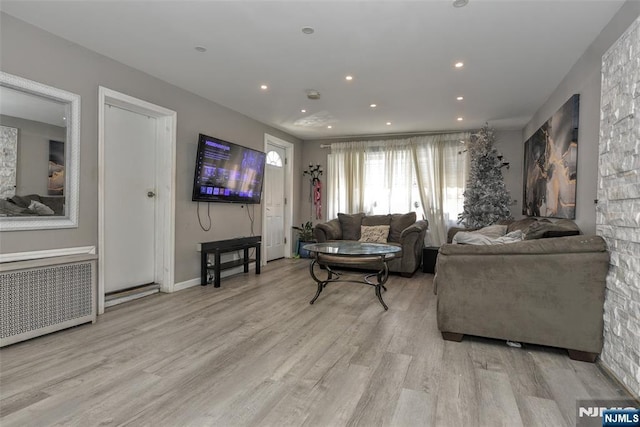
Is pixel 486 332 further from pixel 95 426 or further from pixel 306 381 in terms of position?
pixel 95 426

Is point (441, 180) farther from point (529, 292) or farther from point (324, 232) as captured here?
point (529, 292)

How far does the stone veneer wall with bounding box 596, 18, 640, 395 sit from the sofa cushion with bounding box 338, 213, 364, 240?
3.93 metres

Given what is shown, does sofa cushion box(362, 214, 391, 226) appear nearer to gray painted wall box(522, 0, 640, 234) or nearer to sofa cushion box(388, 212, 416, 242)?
sofa cushion box(388, 212, 416, 242)

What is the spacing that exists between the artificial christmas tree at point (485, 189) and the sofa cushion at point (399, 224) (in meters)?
0.87

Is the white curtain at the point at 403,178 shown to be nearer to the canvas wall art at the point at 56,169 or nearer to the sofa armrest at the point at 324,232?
the sofa armrest at the point at 324,232

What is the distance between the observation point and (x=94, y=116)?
9.95 feet

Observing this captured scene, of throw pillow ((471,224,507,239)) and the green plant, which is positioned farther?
the green plant

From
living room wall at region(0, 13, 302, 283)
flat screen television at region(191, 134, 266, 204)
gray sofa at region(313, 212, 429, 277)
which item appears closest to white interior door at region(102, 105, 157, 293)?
living room wall at region(0, 13, 302, 283)

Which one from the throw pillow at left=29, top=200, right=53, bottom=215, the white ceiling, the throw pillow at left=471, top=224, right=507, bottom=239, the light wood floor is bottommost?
the light wood floor

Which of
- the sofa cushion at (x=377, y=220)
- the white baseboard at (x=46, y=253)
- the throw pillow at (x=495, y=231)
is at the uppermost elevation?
the sofa cushion at (x=377, y=220)

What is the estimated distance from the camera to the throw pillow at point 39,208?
2621mm

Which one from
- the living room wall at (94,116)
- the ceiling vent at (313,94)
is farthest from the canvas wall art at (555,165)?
the living room wall at (94,116)

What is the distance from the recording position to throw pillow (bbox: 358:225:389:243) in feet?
18.1

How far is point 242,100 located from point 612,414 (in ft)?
14.9
